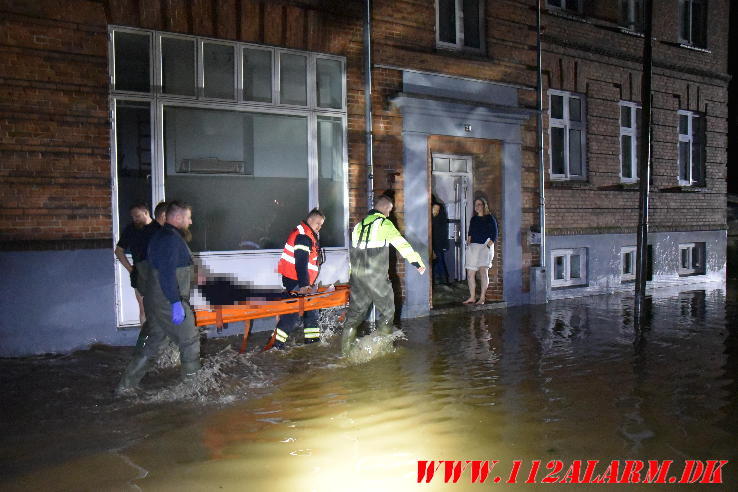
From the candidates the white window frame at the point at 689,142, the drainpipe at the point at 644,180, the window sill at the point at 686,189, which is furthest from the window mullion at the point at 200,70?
the white window frame at the point at 689,142

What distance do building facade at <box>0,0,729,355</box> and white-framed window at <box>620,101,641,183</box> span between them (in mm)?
48

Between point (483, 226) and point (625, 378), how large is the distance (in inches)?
213

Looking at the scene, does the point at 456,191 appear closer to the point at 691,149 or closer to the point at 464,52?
the point at 464,52

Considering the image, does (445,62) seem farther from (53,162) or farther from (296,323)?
(53,162)

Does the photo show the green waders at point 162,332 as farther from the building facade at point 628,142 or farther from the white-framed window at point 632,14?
the white-framed window at point 632,14

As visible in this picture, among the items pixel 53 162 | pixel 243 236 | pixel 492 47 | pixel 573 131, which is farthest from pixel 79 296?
pixel 573 131

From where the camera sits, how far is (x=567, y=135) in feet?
44.7

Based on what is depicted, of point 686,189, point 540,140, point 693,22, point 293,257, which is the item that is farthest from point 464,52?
point 693,22

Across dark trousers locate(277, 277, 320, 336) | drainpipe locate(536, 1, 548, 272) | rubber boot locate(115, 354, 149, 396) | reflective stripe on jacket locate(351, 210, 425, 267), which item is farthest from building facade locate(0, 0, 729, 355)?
rubber boot locate(115, 354, 149, 396)

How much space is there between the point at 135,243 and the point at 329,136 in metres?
3.77

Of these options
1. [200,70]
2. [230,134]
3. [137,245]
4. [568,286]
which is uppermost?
[200,70]

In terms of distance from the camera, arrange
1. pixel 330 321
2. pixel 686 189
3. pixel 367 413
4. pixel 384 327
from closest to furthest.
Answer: pixel 367 413 → pixel 384 327 → pixel 330 321 → pixel 686 189

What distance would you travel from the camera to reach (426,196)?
11211mm

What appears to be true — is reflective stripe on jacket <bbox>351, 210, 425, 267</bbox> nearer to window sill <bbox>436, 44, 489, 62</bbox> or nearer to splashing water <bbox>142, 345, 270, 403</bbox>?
splashing water <bbox>142, 345, 270, 403</bbox>
